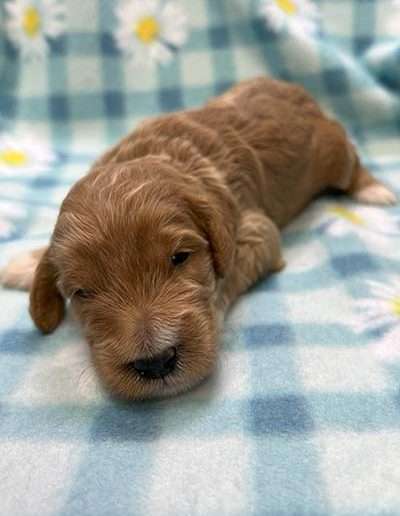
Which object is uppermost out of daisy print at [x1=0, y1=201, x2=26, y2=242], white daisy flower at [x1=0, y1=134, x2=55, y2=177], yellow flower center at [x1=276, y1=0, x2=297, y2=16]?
yellow flower center at [x1=276, y1=0, x2=297, y2=16]

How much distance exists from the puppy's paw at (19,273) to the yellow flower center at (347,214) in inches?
64.6

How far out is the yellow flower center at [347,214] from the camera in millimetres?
3137

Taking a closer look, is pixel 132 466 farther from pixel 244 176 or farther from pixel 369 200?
pixel 369 200

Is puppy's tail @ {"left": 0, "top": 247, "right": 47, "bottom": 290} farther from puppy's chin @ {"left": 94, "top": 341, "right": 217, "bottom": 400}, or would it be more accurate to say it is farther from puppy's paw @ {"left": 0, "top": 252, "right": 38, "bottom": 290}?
puppy's chin @ {"left": 94, "top": 341, "right": 217, "bottom": 400}

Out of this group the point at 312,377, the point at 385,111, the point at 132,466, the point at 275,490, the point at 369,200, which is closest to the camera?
the point at 275,490

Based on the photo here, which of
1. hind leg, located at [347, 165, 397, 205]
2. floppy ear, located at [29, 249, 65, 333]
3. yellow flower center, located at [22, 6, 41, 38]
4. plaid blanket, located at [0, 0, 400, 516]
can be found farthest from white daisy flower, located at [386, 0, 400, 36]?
floppy ear, located at [29, 249, 65, 333]

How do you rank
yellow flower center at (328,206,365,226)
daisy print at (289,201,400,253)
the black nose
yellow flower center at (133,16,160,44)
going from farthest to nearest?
yellow flower center at (133,16,160,44), yellow flower center at (328,206,365,226), daisy print at (289,201,400,253), the black nose

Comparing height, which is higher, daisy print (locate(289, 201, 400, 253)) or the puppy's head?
the puppy's head

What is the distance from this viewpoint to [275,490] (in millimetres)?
1576

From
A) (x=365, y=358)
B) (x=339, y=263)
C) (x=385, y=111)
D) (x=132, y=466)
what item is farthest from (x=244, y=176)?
(x=385, y=111)

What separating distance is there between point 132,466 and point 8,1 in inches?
160

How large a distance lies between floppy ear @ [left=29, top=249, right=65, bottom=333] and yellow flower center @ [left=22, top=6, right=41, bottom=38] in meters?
3.05

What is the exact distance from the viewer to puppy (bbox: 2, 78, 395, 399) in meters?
1.85

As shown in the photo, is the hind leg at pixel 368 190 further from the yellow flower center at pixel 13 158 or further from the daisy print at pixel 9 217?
the yellow flower center at pixel 13 158
